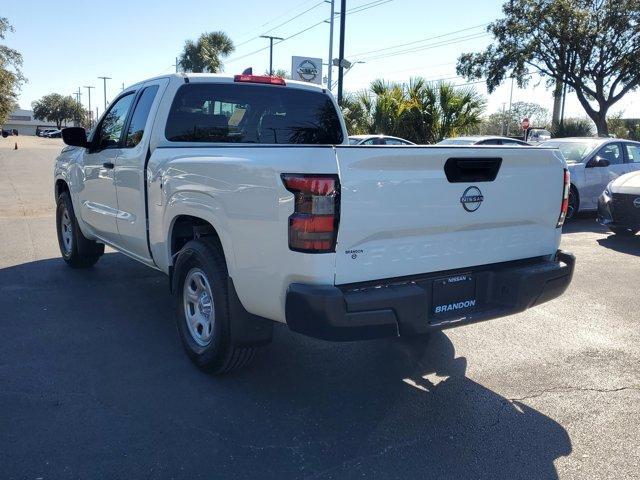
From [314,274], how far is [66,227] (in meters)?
5.03

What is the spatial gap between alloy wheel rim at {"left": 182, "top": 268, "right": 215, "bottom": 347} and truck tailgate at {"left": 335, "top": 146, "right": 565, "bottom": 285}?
1.24 metres

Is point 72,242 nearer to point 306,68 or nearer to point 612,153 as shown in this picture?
point 612,153

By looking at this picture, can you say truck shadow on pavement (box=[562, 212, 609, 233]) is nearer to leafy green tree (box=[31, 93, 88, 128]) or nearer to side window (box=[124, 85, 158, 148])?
side window (box=[124, 85, 158, 148])

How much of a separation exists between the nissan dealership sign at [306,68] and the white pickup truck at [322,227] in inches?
841

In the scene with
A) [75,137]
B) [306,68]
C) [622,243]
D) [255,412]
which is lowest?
[255,412]

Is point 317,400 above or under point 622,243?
under

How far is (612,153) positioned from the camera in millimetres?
11633

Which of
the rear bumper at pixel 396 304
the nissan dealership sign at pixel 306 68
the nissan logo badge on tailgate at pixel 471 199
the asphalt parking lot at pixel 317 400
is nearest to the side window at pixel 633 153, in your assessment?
the asphalt parking lot at pixel 317 400

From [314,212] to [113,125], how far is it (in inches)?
137

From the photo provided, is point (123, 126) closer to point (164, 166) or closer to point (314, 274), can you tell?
point (164, 166)

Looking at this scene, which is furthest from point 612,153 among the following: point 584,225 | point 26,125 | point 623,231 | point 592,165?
point 26,125

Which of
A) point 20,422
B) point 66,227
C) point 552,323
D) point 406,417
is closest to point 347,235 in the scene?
point 406,417

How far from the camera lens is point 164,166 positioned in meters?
4.21

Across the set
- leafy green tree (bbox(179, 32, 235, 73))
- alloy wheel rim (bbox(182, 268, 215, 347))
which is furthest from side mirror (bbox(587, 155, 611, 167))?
leafy green tree (bbox(179, 32, 235, 73))
